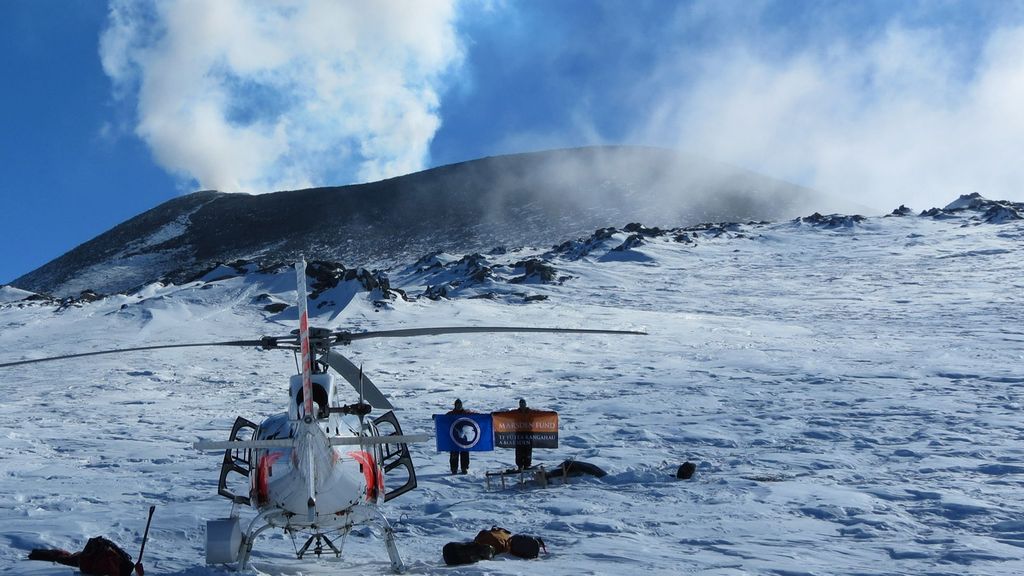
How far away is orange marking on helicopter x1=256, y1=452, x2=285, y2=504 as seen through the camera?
7797mm

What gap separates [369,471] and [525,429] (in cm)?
664

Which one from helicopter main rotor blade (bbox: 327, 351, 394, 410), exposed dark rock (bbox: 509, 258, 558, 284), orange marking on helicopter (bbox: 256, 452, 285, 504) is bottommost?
orange marking on helicopter (bbox: 256, 452, 285, 504)

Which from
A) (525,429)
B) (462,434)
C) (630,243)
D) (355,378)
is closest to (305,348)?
(355,378)

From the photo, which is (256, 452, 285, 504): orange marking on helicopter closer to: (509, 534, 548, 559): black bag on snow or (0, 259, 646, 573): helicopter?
(0, 259, 646, 573): helicopter

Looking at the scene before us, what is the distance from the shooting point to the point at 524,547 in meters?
8.75

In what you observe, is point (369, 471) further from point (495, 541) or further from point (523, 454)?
point (523, 454)

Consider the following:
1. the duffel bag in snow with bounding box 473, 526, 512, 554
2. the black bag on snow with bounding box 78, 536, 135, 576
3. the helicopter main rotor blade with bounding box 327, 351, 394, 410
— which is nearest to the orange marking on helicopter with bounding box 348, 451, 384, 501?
the helicopter main rotor blade with bounding box 327, 351, 394, 410

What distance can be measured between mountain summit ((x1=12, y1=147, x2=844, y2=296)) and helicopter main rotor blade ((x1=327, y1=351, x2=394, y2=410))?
96.9 m

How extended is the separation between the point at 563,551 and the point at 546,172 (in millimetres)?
141876

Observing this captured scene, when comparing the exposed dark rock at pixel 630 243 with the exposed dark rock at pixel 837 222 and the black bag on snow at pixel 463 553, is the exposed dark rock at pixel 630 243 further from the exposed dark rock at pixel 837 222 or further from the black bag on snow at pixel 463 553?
the black bag on snow at pixel 463 553

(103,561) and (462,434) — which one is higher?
(462,434)

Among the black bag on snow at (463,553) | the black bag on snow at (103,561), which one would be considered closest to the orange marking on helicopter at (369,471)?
the black bag on snow at (463,553)

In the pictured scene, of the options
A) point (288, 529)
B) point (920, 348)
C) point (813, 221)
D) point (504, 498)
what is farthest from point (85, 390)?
point (813, 221)

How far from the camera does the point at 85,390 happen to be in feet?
81.6
